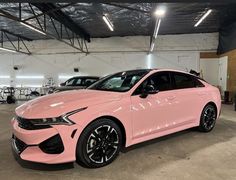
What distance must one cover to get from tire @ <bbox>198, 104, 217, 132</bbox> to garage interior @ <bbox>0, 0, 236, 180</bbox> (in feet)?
0.55

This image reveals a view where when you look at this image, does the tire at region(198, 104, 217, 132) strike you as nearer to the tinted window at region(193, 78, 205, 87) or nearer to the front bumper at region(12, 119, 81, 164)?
the tinted window at region(193, 78, 205, 87)

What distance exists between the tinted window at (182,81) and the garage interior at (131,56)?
97 cm

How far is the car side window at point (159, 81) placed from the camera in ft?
11.4

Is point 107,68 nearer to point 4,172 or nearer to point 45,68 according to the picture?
point 45,68

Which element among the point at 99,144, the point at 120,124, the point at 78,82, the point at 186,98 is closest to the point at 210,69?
the point at 78,82

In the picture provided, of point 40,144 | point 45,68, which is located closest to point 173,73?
point 40,144

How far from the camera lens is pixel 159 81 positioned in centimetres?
366

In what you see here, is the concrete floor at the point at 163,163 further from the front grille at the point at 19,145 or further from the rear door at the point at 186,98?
the rear door at the point at 186,98

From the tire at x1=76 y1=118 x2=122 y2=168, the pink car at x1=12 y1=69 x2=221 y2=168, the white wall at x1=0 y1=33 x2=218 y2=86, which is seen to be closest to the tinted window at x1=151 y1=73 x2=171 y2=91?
the pink car at x1=12 y1=69 x2=221 y2=168

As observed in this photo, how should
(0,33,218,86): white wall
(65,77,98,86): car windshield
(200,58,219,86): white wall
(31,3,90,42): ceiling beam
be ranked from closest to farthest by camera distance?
(31,3,90,42): ceiling beam
(65,77,98,86): car windshield
(200,58,219,86): white wall
(0,33,218,86): white wall

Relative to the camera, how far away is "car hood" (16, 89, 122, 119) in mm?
2597

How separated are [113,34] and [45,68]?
514cm

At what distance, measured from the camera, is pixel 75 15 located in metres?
9.10

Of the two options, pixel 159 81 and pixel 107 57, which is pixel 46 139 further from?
pixel 107 57
